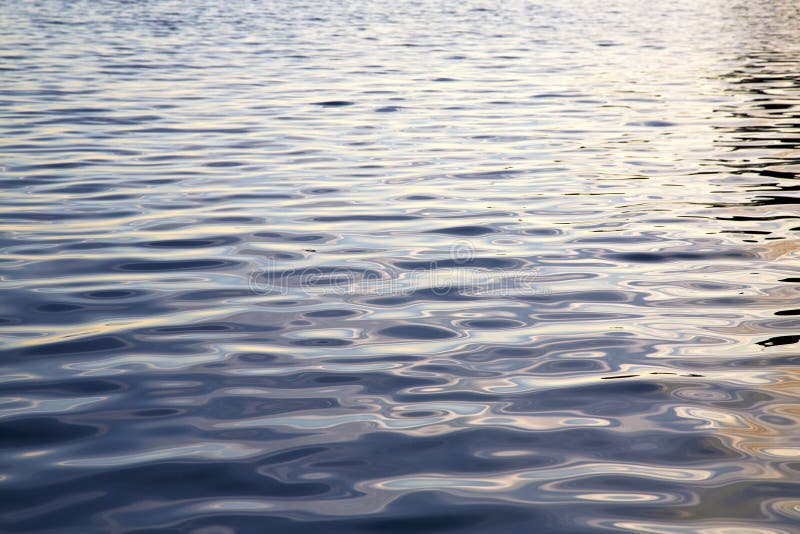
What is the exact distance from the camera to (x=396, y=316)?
5.89 meters

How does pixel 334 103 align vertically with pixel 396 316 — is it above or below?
below

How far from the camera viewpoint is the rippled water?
150 inches

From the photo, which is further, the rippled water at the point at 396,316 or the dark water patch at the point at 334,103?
the dark water patch at the point at 334,103

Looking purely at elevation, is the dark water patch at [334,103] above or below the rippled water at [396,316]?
below

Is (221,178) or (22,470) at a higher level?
(22,470)

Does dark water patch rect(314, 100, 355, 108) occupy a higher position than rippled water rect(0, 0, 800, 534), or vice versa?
rippled water rect(0, 0, 800, 534)

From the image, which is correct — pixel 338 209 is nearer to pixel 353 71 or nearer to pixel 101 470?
pixel 101 470

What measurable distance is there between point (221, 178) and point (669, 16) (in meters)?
28.7

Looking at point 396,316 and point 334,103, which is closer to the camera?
point 396,316

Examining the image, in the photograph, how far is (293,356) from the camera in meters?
5.21

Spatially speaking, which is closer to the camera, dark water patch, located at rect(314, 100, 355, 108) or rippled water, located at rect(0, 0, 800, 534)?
rippled water, located at rect(0, 0, 800, 534)

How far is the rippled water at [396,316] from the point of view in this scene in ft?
12.5

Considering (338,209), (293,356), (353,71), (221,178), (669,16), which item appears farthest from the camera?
(669,16)

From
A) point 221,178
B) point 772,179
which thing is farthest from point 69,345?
point 772,179
